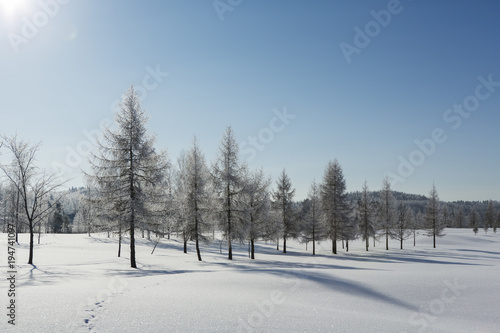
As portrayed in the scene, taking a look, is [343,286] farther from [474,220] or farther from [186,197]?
[474,220]

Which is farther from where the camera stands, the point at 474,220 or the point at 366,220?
the point at 474,220

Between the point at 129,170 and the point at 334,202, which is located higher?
the point at 129,170

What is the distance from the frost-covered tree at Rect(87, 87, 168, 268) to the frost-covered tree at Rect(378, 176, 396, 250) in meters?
39.3

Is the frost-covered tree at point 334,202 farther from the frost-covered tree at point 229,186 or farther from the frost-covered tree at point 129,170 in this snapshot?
the frost-covered tree at point 129,170

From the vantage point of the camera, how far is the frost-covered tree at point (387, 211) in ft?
151

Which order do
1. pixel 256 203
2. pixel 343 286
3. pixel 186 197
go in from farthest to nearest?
pixel 256 203
pixel 186 197
pixel 343 286

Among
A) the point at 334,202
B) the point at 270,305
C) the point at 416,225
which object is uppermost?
the point at 334,202

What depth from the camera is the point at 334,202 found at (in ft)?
124

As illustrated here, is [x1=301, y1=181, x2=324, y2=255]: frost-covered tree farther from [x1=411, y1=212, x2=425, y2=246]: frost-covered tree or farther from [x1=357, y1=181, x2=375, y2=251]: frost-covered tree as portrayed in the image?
[x1=411, y1=212, x2=425, y2=246]: frost-covered tree

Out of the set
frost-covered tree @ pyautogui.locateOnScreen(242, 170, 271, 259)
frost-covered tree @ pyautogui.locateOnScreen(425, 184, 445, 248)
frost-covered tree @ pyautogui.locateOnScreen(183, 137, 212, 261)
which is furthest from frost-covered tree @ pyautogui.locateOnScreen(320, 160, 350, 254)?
frost-covered tree @ pyautogui.locateOnScreen(425, 184, 445, 248)

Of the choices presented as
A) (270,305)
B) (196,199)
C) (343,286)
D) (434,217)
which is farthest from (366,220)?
(270,305)

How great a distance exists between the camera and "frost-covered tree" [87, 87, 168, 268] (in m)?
19.8

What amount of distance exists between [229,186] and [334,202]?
687 inches

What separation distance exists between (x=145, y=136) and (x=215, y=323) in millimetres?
16797
